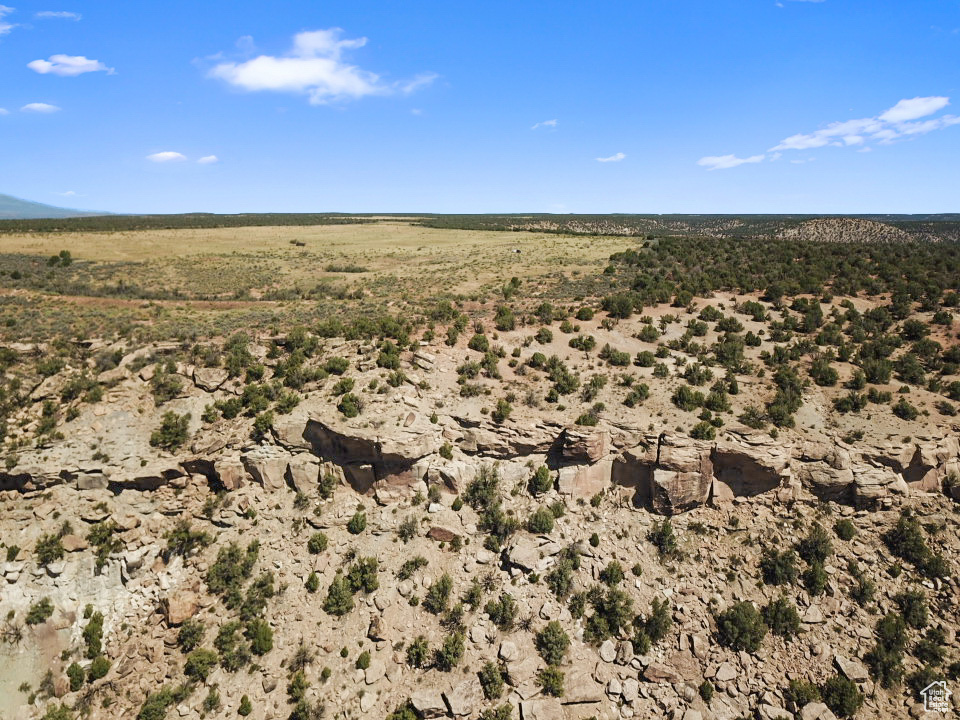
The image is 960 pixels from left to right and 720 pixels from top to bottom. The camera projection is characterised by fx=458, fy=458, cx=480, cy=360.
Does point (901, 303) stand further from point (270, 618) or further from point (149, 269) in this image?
point (149, 269)

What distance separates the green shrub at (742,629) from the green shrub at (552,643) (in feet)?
20.9

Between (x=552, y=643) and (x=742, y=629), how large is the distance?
767 centimetres

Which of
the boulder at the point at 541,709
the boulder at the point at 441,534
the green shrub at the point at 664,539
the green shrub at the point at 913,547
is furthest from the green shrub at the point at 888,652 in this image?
the boulder at the point at 441,534

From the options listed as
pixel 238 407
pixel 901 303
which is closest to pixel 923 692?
pixel 901 303

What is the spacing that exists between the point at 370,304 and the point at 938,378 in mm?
37098

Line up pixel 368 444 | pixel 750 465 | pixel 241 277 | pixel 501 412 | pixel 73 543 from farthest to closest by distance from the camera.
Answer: pixel 241 277 < pixel 501 412 < pixel 750 465 < pixel 368 444 < pixel 73 543

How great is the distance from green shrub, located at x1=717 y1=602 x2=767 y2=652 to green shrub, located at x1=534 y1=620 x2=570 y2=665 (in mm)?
6370

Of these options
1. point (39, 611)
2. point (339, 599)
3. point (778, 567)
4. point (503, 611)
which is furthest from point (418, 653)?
point (778, 567)

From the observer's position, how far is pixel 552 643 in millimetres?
17875

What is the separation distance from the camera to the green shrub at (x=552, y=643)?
17.7 meters

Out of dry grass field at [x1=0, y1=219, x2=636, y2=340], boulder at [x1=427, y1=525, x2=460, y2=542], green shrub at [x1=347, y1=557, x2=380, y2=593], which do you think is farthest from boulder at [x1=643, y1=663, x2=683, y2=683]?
dry grass field at [x1=0, y1=219, x2=636, y2=340]

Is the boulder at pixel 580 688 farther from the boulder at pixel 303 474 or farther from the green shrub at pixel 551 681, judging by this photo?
the boulder at pixel 303 474

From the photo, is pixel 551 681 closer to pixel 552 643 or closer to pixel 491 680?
pixel 552 643

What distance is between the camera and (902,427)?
893 inches
